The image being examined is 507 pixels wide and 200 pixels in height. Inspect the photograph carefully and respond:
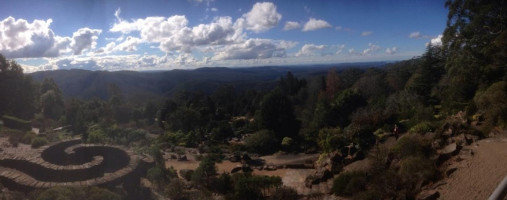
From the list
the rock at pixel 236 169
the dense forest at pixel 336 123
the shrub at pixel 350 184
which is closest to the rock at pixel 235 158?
the dense forest at pixel 336 123

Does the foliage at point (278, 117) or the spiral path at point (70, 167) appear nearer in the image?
the spiral path at point (70, 167)

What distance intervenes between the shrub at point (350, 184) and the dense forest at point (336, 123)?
0.03 m

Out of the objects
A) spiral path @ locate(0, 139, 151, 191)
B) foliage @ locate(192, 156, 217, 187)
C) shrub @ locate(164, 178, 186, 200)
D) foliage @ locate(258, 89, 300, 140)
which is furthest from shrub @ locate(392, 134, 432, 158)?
foliage @ locate(258, 89, 300, 140)

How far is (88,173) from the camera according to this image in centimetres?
1081

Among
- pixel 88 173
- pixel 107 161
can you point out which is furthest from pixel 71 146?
pixel 88 173

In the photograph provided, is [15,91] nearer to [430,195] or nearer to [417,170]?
[417,170]

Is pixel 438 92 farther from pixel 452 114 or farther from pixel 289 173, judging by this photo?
pixel 289 173

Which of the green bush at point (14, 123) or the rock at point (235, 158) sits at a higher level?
the green bush at point (14, 123)

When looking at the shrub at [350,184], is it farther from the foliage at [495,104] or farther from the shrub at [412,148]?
the foliage at [495,104]

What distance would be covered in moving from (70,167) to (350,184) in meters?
9.64

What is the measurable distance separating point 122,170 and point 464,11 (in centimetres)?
1721

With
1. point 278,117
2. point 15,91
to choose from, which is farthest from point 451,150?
point 15,91

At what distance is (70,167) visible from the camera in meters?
10.7

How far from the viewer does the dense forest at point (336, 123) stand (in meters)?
10.8
